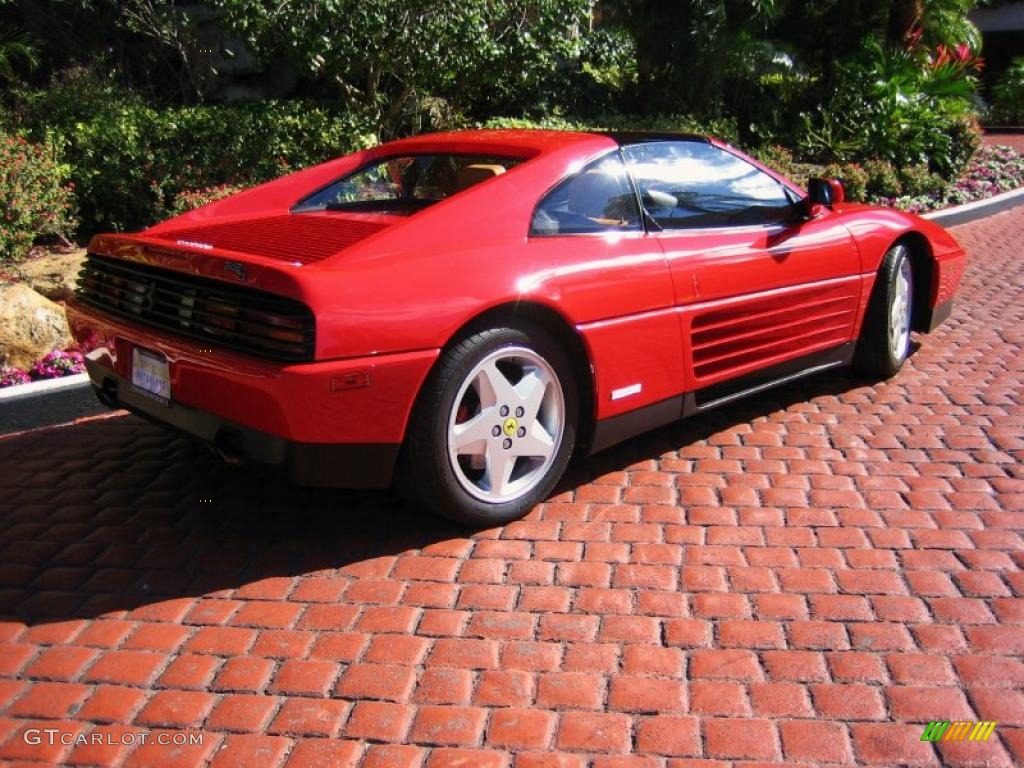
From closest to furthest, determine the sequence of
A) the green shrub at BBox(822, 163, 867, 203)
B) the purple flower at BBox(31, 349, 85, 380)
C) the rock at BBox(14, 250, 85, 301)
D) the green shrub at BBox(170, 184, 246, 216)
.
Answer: the purple flower at BBox(31, 349, 85, 380) → the rock at BBox(14, 250, 85, 301) → the green shrub at BBox(170, 184, 246, 216) → the green shrub at BBox(822, 163, 867, 203)

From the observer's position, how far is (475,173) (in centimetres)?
395

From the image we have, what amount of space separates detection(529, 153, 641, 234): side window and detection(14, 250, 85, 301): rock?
11.9 feet

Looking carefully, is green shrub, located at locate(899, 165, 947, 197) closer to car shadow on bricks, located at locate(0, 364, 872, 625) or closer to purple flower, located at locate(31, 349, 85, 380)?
car shadow on bricks, located at locate(0, 364, 872, 625)

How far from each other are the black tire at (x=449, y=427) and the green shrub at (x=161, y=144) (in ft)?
16.8

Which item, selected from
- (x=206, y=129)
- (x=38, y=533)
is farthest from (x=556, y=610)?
(x=206, y=129)

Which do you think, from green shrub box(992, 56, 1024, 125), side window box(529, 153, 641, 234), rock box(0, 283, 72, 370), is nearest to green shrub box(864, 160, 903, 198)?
side window box(529, 153, 641, 234)

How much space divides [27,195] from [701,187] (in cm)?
470

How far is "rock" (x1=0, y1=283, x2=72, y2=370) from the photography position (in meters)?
5.29

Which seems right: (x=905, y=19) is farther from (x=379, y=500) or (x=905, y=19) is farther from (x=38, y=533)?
(x=38, y=533)

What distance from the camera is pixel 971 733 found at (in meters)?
2.44

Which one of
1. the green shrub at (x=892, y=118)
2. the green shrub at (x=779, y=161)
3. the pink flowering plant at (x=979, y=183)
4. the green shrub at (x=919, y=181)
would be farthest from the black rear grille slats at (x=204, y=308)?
the green shrub at (x=919, y=181)

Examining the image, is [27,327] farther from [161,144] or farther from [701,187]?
[701,187]

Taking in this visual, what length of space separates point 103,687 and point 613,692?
55.4 inches

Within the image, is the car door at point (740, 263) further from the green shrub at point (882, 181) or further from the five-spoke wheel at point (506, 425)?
the green shrub at point (882, 181)
